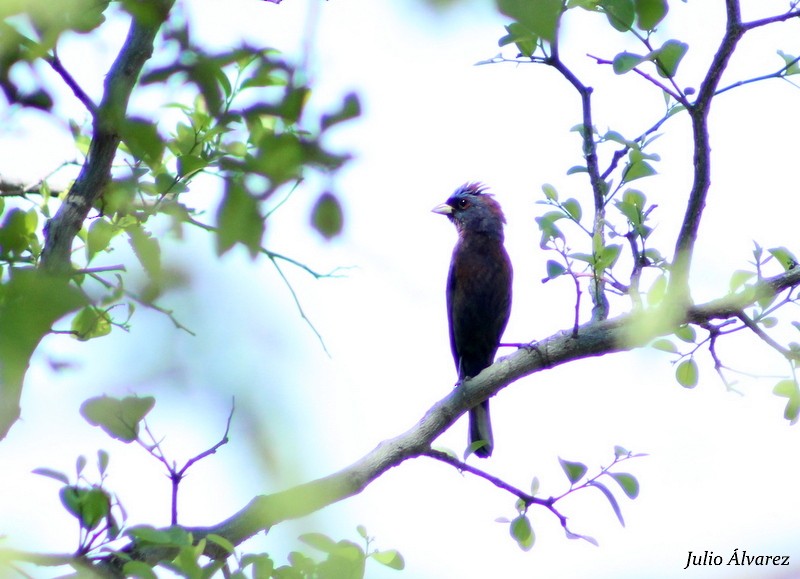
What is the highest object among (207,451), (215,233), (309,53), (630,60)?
(630,60)

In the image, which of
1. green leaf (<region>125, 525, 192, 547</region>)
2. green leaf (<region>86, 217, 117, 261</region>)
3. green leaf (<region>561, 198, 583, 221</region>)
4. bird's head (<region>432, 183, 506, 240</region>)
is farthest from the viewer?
bird's head (<region>432, 183, 506, 240</region>)

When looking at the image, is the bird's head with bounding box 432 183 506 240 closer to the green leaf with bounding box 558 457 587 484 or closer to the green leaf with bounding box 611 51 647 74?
the green leaf with bounding box 558 457 587 484

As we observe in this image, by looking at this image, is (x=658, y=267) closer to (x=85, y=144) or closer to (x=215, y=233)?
(x=85, y=144)

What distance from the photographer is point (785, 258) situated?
10.5 feet

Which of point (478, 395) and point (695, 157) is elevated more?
point (695, 157)

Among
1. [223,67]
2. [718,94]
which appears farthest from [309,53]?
[718,94]

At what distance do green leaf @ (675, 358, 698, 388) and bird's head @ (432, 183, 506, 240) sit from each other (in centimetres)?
388

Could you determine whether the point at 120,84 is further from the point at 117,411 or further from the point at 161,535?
the point at 161,535

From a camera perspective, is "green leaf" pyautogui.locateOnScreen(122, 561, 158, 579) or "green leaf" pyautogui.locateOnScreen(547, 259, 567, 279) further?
"green leaf" pyautogui.locateOnScreen(547, 259, 567, 279)

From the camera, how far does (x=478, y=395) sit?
379 cm

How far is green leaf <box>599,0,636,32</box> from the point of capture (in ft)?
3.40

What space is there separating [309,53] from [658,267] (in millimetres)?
2830

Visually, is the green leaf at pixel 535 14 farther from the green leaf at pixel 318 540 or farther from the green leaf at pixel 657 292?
the green leaf at pixel 657 292

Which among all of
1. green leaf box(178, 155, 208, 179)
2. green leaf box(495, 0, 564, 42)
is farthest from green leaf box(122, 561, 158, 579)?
green leaf box(495, 0, 564, 42)
